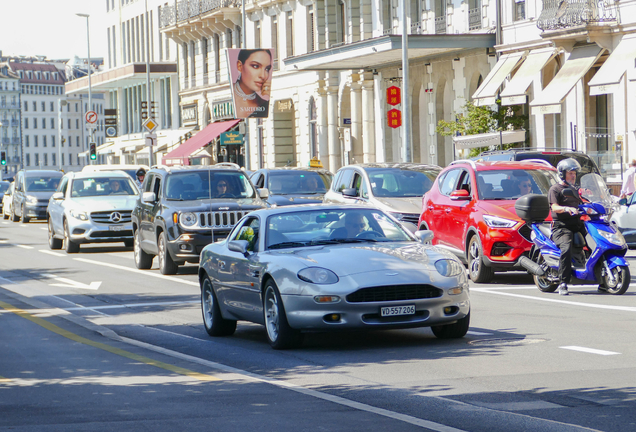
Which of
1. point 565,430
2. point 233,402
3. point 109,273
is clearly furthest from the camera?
point 109,273

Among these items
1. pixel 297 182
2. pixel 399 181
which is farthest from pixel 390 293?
pixel 297 182

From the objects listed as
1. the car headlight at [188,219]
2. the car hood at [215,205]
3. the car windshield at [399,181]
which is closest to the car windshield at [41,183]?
the car windshield at [399,181]

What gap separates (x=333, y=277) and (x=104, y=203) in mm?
16518

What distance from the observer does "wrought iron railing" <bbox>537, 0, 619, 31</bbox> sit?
105 ft

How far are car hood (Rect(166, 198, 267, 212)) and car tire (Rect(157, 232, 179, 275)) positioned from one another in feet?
1.85

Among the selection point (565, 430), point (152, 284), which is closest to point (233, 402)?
point (565, 430)

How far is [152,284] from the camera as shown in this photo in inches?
735

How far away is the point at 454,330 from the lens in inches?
433

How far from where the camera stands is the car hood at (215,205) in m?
20.0

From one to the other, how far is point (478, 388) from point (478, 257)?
872 centimetres

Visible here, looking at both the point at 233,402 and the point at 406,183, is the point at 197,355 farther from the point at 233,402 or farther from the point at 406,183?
the point at 406,183

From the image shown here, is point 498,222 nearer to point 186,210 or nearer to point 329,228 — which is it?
point 329,228

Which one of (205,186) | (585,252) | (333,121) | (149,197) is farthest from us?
(333,121)

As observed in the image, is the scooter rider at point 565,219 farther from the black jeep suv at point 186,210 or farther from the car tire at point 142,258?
the car tire at point 142,258
